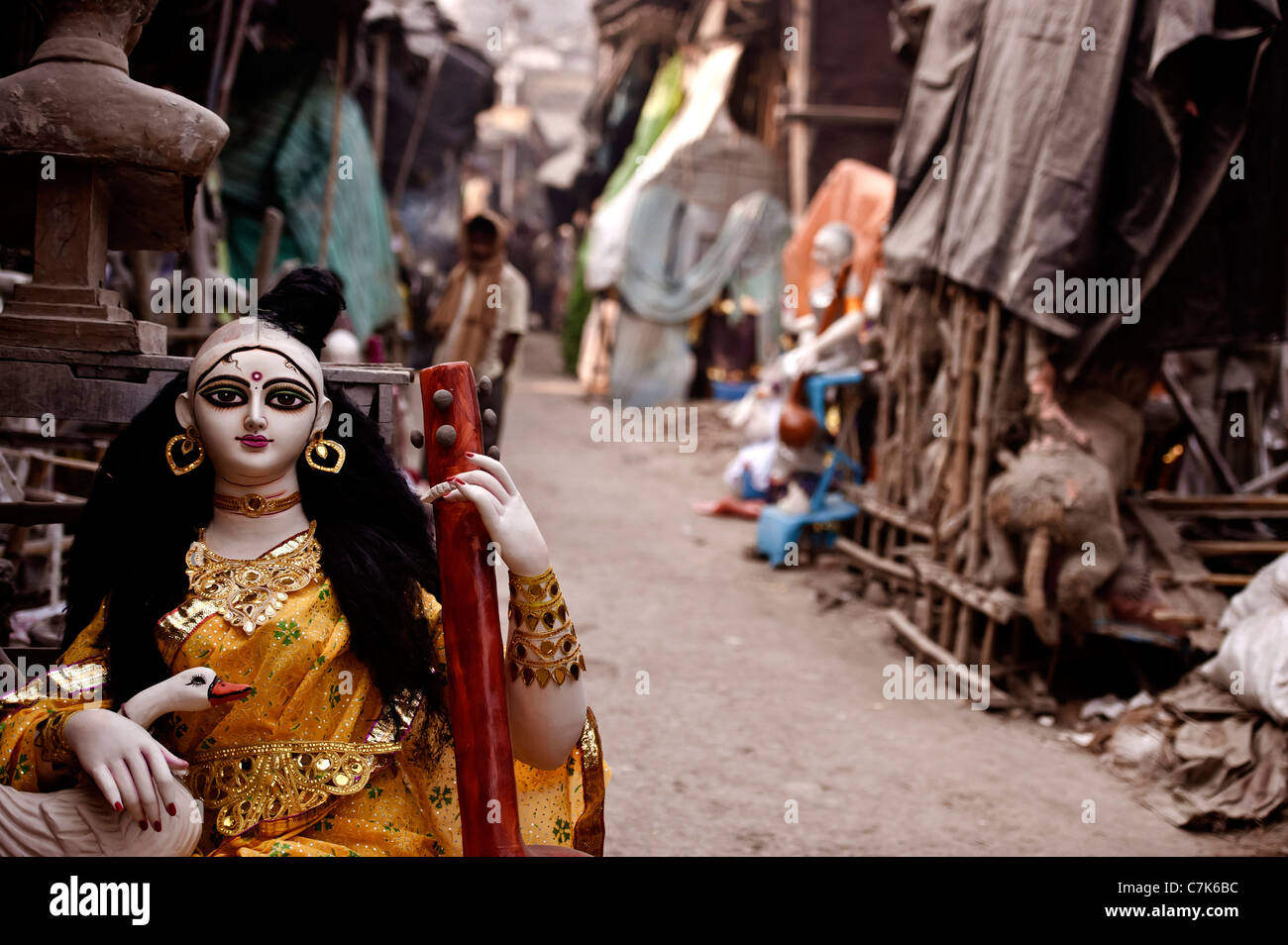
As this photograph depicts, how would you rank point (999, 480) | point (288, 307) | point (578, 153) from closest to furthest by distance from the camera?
point (288, 307) → point (999, 480) → point (578, 153)

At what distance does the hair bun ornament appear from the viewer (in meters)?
2.07

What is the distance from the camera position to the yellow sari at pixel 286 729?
1.84m

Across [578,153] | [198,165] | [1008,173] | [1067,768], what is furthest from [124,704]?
[578,153]

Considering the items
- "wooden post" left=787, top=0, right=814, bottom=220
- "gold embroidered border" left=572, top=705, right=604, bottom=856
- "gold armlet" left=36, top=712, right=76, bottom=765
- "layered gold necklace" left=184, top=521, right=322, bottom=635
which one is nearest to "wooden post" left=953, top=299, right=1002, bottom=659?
"gold embroidered border" left=572, top=705, right=604, bottom=856

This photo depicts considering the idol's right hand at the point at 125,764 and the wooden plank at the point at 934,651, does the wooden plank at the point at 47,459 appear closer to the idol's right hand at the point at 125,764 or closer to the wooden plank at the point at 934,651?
the idol's right hand at the point at 125,764

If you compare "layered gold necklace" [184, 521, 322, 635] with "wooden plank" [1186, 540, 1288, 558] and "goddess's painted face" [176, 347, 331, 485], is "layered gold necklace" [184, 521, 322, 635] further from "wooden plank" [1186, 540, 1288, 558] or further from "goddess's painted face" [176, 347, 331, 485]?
"wooden plank" [1186, 540, 1288, 558]

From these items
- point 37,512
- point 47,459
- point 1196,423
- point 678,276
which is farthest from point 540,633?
point 678,276

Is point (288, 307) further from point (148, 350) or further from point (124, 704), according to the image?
point (124, 704)

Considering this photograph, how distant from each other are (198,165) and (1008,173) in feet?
12.8

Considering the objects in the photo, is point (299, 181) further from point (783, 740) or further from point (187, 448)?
point (187, 448)

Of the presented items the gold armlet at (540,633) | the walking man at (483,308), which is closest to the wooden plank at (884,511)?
the walking man at (483,308)

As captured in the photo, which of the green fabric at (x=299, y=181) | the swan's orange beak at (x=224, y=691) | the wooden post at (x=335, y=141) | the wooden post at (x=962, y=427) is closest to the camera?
the swan's orange beak at (x=224, y=691)
